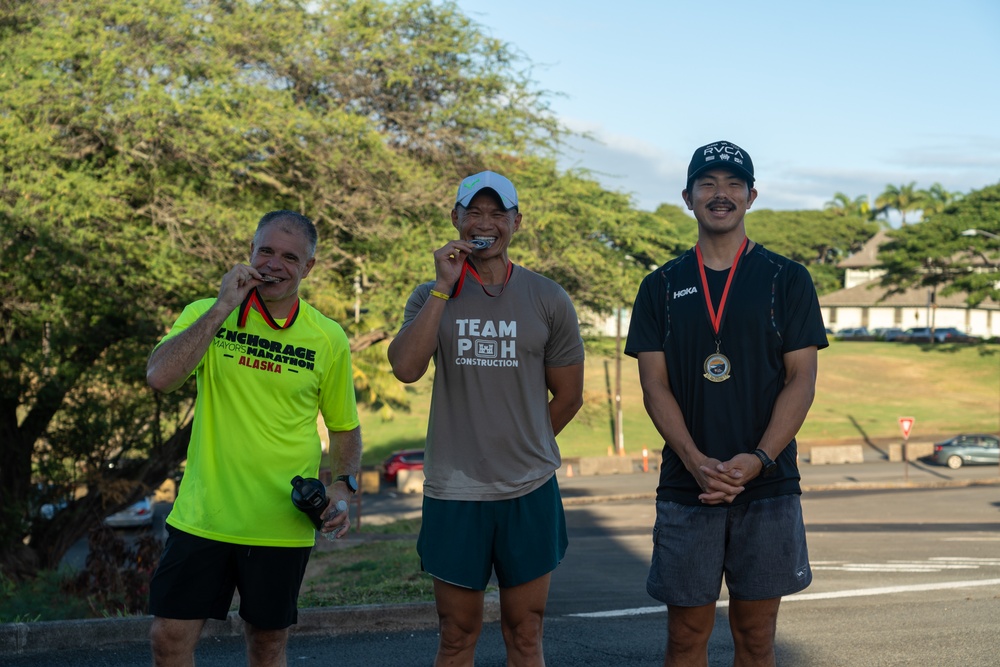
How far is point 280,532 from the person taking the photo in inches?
152

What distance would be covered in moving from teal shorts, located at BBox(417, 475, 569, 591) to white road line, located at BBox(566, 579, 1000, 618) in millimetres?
3353

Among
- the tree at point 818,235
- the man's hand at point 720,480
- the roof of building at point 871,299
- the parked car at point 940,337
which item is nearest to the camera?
the man's hand at point 720,480

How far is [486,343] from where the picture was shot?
4.04m

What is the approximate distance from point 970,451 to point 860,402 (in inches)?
846

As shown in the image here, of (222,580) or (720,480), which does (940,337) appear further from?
(222,580)

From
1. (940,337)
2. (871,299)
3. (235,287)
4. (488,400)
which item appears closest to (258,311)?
(235,287)

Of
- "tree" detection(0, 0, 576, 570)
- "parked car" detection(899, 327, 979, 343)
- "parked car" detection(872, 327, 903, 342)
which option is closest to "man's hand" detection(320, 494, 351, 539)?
"tree" detection(0, 0, 576, 570)

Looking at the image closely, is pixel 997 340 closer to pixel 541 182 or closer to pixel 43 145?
pixel 541 182

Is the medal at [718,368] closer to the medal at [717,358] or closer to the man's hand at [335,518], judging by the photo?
the medal at [717,358]

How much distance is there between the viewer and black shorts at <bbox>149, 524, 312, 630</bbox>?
375 centimetres

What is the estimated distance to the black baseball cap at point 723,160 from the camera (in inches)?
158

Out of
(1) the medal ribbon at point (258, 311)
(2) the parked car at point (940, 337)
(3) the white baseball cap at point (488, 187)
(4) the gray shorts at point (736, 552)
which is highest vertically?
(3) the white baseball cap at point (488, 187)

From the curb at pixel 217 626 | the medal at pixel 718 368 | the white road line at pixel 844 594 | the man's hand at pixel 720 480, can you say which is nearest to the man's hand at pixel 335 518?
the man's hand at pixel 720 480

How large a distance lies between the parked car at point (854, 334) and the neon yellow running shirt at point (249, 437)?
88.1m
